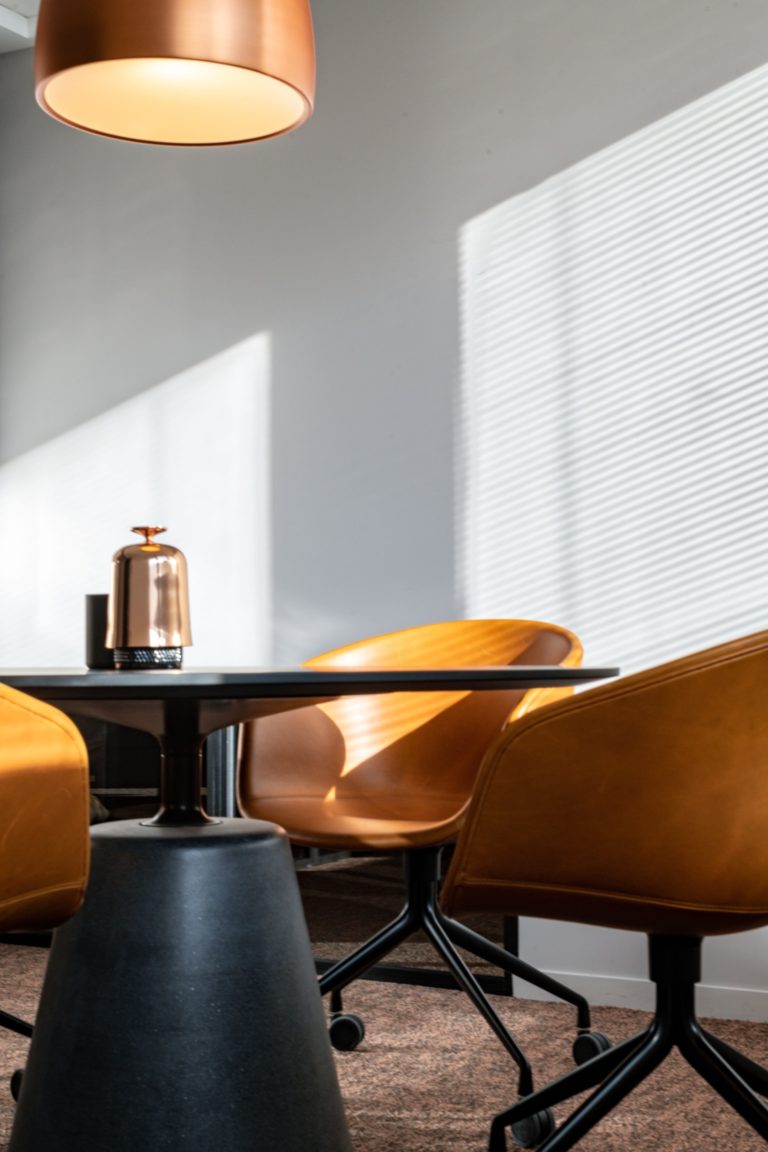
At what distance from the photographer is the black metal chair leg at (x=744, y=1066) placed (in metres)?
1.81

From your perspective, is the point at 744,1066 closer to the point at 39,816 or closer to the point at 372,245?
the point at 39,816

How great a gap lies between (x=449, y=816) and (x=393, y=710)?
0.35 m

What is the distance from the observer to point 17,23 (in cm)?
396

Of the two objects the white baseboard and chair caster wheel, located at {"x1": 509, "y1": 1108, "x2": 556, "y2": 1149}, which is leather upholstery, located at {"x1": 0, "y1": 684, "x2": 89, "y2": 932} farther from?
the white baseboard

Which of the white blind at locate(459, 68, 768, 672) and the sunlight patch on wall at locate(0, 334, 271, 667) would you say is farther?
the sunlight patch on wall at locate(0, 334, 271, 667)

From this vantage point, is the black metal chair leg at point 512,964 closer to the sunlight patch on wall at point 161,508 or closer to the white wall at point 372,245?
the white wall at point 372,245

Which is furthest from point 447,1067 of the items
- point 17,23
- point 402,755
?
point 17,23

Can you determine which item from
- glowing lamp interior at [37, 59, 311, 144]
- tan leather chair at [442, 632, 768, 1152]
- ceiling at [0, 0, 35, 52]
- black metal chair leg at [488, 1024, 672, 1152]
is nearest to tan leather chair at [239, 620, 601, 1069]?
black metal chair leg at [488, 1024, 672, 1152]

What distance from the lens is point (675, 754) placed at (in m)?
1.62

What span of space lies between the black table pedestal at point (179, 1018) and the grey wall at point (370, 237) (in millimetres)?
1621

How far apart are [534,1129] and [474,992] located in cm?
37

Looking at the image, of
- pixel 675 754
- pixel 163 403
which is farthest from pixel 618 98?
pixel 675 754

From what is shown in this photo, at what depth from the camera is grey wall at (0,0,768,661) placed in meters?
3.20

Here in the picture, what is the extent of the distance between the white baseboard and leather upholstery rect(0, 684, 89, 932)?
1.86 metres
